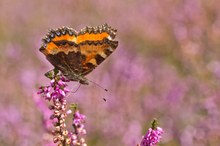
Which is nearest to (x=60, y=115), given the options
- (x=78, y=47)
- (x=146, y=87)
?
(x=78, y=47)


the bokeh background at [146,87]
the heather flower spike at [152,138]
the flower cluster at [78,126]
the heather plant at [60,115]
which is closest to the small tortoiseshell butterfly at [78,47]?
the bokeh background at [146,87]

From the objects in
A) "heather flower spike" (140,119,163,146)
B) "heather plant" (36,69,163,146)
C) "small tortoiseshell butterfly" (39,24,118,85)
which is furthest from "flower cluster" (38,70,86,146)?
"small tortoiseshell butterfly" (39,24,118,85)

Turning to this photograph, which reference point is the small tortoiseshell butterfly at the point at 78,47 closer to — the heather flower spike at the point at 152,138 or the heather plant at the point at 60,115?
the heather plant at the point at 60,115

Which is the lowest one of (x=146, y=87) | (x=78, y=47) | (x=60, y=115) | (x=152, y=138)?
(x=152, y=138)

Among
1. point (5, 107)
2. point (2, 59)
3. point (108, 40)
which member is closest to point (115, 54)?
point (2, 59)

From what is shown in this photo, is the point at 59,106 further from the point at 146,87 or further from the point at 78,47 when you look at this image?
the point at 146,87

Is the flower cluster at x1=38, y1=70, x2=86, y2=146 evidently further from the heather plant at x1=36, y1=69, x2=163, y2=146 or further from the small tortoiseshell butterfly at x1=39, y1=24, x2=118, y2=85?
the small tortoiseshell butterfly at x1=39, y1=24, x2=118, y2=85
